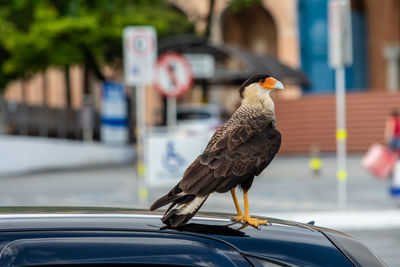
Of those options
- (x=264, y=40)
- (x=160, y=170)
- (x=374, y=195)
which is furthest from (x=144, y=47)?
(x=264, y=40)

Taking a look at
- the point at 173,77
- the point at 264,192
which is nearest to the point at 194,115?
the point at 264,192

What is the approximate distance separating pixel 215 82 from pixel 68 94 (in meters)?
5.81

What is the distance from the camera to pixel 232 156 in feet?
9.19

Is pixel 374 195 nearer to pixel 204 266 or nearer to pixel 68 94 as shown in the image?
pixel 204 266

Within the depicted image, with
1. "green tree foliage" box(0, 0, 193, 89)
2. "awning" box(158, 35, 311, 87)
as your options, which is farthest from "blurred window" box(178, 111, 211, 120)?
"green tree foliage" box(0, 0, 193, 89)

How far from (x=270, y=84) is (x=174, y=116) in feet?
87.4

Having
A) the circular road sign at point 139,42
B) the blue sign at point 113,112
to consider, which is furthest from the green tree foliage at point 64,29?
the circular road sign at point 139,42

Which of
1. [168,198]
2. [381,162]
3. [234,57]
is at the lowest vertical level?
[381,162]

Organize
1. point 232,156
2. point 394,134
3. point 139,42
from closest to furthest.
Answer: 1. point 232,156
2. point 139,42
3. point 394,134

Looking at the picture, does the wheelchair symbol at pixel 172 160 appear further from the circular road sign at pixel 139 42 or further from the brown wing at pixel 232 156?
the brown wing at pixel 232 156

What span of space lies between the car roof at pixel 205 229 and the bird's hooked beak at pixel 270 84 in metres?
0.45

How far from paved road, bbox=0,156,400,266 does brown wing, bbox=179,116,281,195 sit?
6449 mm

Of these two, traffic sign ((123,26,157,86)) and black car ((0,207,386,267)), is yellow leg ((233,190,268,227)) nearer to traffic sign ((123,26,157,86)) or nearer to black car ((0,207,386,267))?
black car ((0,207,386,267))

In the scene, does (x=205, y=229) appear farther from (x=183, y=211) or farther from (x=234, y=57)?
(x=234, y=57)
